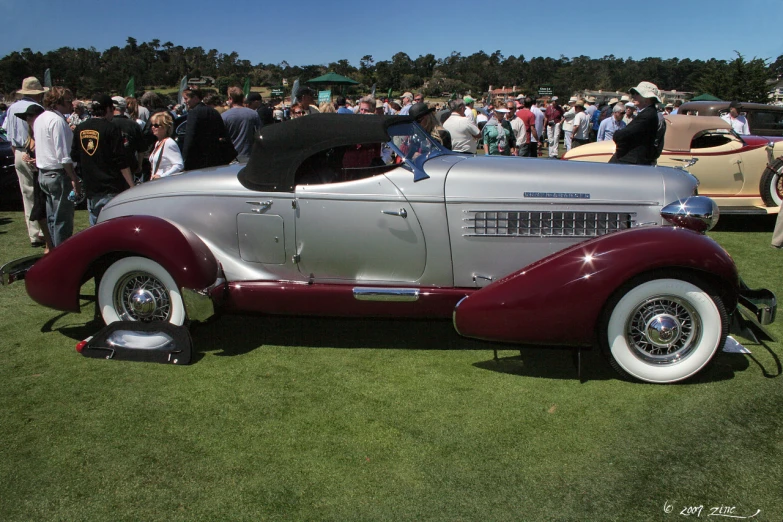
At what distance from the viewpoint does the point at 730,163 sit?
28.4ft

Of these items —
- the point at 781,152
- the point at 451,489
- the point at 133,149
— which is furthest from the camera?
the point at 781,152

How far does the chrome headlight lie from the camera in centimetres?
382

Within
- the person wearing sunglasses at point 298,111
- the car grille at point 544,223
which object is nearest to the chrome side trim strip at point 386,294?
the car grille at point 544,223

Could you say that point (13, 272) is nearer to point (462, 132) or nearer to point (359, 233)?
point (359, 233)

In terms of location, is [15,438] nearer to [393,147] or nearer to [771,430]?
[393,147]

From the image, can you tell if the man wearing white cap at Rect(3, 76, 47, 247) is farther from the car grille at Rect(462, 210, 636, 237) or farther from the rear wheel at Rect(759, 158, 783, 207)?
the rear wheel at Rect(759, 158, 783, 207)

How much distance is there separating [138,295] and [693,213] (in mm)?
3914

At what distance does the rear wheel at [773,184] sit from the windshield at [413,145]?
6199 mm

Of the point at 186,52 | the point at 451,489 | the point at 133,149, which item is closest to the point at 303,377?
the point at 451,489

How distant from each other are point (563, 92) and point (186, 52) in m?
71.2

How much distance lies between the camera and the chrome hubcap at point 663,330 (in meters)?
3.63

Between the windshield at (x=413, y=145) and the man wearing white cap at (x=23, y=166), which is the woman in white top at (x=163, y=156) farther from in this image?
the man wearing white cap at (x=23, y=166)

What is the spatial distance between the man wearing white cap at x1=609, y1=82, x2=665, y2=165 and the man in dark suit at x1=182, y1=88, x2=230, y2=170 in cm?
449

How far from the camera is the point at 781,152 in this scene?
8672 millimetres
